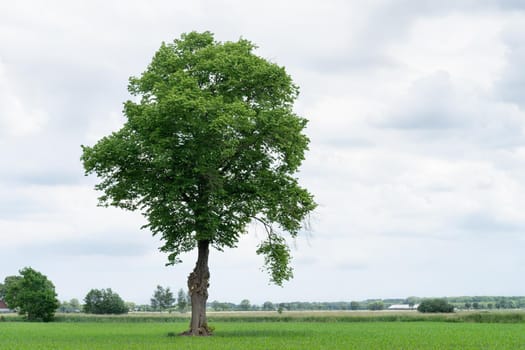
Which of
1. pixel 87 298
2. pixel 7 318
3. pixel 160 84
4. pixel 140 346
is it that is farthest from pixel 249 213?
pixel 87 298

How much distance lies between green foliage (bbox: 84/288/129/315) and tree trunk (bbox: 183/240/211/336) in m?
112

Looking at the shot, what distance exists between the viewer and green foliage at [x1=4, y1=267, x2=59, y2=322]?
119750 millimetres

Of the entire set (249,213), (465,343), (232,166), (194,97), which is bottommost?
(465,343)

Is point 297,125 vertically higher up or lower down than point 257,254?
higher up

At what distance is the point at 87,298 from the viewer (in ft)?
512

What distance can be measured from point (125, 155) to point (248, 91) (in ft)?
31.9

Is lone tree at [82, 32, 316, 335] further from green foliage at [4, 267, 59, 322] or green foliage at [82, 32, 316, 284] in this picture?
green foliage at [4, 267, 59, 322]

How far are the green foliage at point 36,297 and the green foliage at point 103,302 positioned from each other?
30.3 metres

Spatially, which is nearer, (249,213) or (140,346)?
(140,346)

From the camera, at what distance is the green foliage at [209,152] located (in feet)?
148

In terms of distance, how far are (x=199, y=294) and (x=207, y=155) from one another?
10.3 meters

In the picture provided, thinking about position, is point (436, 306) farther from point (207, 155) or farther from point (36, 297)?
point (207, 155)

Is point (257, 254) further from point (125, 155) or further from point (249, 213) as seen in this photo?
point (125, 155)

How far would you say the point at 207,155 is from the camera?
150 ft
